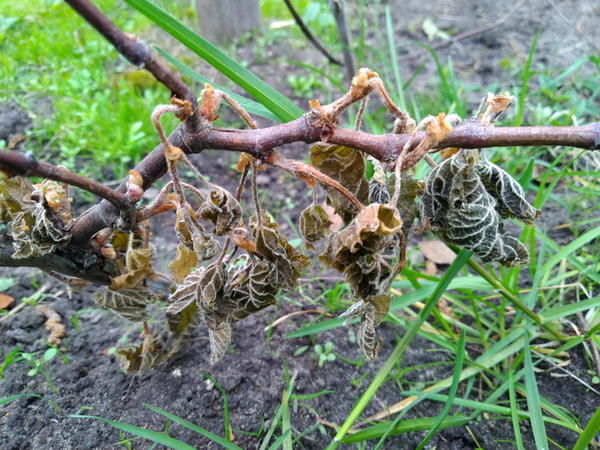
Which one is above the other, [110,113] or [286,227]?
[110,113]

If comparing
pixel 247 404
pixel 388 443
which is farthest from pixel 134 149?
pixel 388 443

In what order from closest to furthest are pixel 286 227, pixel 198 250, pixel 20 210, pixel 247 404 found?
pixel 198 250 → pixel 20 210 → pixel 247 404 → pixel 286 227

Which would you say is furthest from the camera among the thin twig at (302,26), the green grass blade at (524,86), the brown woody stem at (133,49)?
the thin twig at (302,26)

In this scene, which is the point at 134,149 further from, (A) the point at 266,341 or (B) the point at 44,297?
(A) the point at 266,341

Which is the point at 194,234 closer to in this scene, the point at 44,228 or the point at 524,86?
the point at 44,228

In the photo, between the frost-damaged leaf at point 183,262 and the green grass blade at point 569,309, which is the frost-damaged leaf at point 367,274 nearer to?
the frost-damaged leaf at point 183,262

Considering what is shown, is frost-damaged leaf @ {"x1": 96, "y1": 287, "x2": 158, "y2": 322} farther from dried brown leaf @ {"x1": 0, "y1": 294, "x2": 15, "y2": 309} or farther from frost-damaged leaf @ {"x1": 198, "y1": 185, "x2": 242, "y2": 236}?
dried brown leaf @ {"x1": 0, "y1": 294, "x2": 15, "y2": 309}

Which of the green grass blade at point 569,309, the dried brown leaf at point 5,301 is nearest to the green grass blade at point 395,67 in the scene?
the green grass blade at point 569,309

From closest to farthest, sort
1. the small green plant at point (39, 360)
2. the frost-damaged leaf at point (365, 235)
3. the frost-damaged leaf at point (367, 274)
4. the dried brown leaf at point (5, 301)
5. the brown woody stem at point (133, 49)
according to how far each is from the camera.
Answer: the brown woody stem at point (133, 49) < the frost-damaged leaf at point (365, 235) < the frost-damaged leaf at point (367, 274) < the small green plant at point (39, 360) < the dried brown leaf at point (5, 301)
